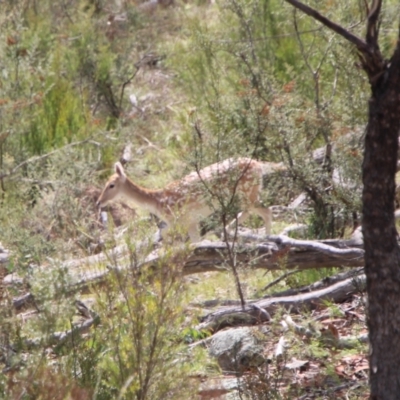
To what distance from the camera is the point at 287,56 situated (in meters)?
11.4

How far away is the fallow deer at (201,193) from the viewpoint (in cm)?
667

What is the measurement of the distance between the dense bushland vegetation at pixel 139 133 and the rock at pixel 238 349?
0.71 feet

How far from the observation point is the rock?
524cm

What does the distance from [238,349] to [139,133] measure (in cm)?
809

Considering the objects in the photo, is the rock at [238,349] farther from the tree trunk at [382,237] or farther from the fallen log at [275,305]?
the tree trunk at [382,237]

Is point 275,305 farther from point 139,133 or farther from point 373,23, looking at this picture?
point 139,133

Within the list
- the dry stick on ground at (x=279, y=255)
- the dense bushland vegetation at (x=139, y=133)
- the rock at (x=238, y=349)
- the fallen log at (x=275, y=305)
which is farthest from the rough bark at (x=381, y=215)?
the dry stick on ground at (x=279, y=255)

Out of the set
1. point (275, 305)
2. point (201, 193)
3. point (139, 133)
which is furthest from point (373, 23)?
point (139, 133)

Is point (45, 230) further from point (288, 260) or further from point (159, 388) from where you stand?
point (159, 388)

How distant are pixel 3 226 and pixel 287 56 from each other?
15.7 ft

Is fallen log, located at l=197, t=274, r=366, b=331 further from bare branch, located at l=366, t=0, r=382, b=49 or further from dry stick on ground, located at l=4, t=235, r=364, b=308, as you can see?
bare branch, located at l=366, t=0, r=382, b=49

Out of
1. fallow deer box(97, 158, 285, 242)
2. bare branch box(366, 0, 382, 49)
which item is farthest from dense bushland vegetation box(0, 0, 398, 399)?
bare branch box(366, 0, 382, 49)

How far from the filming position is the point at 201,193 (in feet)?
23.5

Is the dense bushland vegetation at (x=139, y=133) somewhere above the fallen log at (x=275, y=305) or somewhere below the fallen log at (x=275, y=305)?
above
